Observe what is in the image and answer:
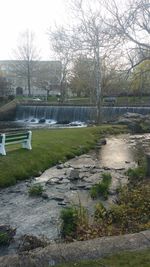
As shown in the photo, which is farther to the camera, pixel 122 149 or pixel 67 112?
pixel 67 112

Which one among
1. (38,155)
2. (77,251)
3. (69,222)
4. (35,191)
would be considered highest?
(77,251)

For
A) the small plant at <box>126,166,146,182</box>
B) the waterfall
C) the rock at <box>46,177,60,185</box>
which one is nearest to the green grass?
the small plant at <box>126,166,146,182</box>

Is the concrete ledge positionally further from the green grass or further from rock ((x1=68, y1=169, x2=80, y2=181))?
rock ((x1=68, y1=169, x2=80, y2=181))

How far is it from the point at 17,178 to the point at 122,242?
342 inches

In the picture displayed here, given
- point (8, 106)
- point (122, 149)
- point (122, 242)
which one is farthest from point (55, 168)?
point (8, 106)

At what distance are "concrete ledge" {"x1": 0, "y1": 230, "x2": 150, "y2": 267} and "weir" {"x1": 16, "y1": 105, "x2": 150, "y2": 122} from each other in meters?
39.0

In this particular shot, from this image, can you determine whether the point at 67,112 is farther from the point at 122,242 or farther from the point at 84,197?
the point at 122,242

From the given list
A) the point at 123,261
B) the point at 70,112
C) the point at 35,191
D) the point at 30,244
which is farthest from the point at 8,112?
the point at 123,261

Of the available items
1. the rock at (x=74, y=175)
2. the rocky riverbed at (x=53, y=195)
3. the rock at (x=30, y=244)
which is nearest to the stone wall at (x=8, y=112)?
the rocky riverbed at (x=53, y=195)

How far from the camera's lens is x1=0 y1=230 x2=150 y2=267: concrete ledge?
18.5ft

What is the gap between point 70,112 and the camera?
49594mm

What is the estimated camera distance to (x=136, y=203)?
891 centimetres

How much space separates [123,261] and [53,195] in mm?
6734

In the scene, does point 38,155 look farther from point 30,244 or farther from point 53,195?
point 30,244
